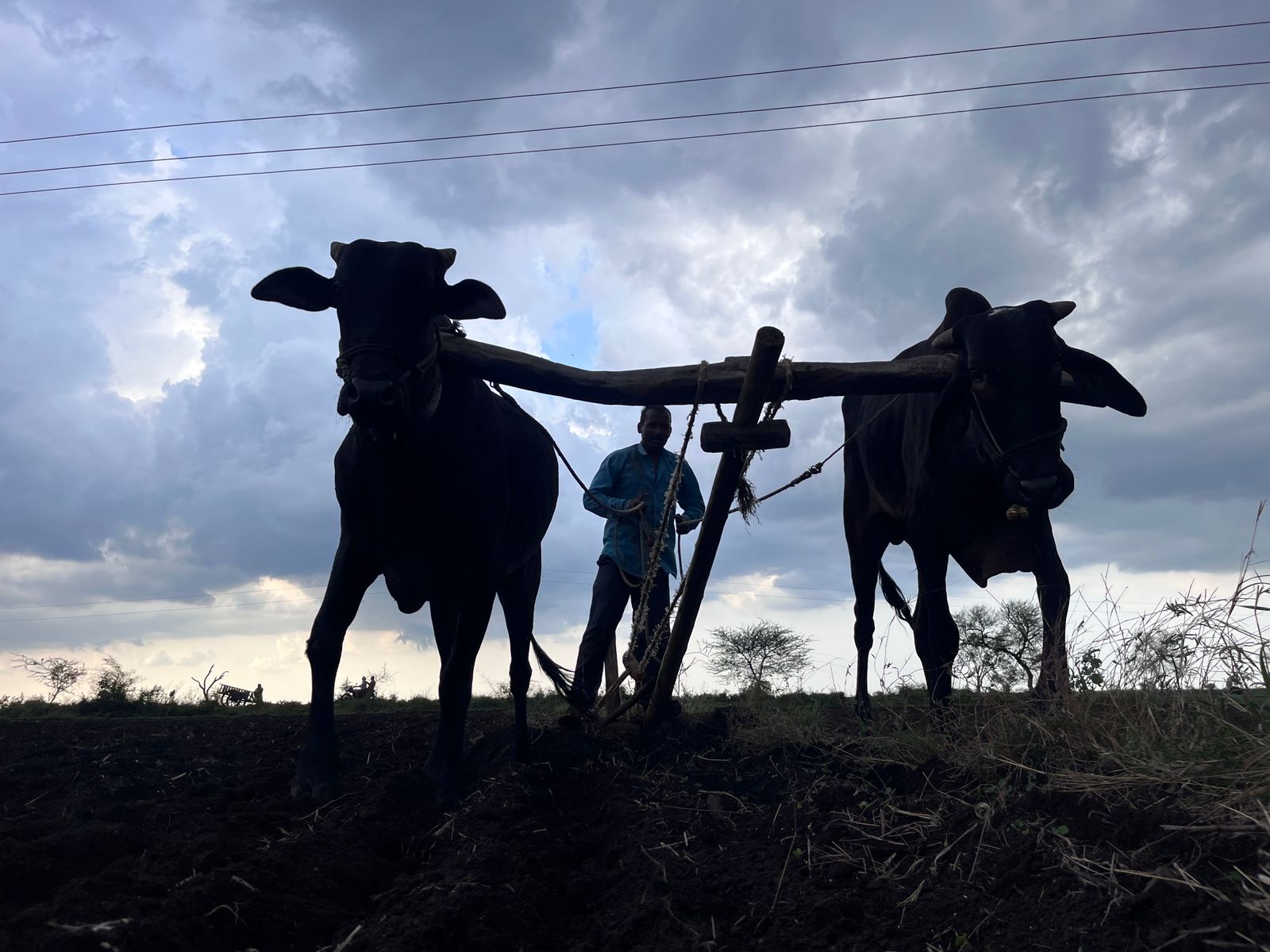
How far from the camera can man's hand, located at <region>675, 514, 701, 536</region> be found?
6.84 meters

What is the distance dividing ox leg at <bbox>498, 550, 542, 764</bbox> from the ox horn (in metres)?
3.42

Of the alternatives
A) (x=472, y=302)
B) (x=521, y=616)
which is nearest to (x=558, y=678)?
(x=521, y=616)

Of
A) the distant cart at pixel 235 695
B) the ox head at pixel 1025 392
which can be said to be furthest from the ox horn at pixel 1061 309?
the distant cart at pixel 235 695

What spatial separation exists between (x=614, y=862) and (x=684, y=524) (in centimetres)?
341

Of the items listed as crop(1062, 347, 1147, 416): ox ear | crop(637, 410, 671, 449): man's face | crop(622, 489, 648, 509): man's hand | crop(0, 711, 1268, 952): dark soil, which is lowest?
crop(0, 711, 1268, 952): dark soil

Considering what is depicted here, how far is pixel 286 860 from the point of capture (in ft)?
11.4

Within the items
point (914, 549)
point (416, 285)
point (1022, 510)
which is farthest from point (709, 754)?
point (416, 285)

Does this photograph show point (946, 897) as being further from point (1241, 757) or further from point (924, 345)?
point (924, 345)

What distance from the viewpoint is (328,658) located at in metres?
4.81

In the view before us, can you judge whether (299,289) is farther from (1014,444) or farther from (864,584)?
(864,584)

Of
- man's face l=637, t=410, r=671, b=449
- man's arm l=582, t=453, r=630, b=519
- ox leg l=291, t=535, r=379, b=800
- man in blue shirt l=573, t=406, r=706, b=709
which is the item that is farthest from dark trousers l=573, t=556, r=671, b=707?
ox leg l=291, t=535, r=379, b=800

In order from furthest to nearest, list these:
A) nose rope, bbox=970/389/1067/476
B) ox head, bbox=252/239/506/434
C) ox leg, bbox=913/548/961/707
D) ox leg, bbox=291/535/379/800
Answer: ox leg, bbox=913/548/961/707 < nose rope, bbox=970/389/1067/476 < ox leg, bbox=291/535/379/800 < ox head, bbox=252/239/506/434

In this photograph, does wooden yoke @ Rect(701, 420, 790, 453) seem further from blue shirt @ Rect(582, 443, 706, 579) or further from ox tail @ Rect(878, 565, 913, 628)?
ox tail @ Rect(878, 565, 913, 628)

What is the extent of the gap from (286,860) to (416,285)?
2476 millimetres
